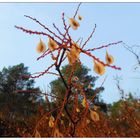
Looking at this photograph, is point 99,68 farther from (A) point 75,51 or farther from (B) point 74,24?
(B) point 74,24

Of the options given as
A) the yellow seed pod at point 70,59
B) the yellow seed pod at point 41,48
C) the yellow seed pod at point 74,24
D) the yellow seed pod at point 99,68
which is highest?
the yellow seed pod at point 74,24

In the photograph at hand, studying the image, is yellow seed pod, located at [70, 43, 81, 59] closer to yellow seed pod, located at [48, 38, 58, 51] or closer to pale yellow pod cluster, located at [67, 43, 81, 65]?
pale yellow pod cluster, located at [67, 43, 81, 65]

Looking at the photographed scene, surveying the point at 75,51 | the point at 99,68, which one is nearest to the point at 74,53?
the point at 75,51

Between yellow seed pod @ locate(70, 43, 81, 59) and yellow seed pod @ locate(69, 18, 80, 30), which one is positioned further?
yellow seed pod @ locate(69, 18, 80, 30)

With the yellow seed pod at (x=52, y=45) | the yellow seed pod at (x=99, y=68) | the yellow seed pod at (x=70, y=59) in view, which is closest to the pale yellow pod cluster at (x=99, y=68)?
the yellow seed pod at (x=99, y=68)

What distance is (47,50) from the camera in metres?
1.34

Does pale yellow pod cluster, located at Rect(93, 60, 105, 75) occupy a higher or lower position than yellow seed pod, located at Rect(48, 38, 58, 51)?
lower

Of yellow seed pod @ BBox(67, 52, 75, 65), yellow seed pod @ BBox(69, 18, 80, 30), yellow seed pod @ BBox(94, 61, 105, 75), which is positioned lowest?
yellow seed pod @ BBox(94, 61, 105, 75)

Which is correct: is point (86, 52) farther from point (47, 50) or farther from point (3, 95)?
point (3, 95)

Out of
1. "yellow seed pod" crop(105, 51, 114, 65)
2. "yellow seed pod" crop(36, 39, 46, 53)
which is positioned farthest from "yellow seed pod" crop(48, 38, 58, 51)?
"yellow seed pod" crop(105, 51, 114, 65)

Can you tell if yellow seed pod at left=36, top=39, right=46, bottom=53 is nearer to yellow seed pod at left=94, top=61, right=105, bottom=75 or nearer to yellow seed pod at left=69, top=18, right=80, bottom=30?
yellow seed pod at left=69, top=18, right=80, bottom=30

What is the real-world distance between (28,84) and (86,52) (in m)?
25.1

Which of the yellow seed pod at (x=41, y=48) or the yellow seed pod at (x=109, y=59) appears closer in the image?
the yellow seed pod at (x=109, y=59)

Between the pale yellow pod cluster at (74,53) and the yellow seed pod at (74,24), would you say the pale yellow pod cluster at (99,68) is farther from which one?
the yellow seed pod at (74,24)
